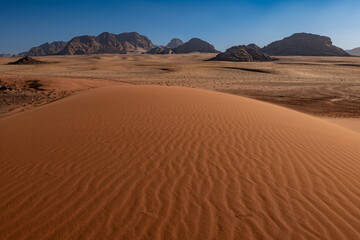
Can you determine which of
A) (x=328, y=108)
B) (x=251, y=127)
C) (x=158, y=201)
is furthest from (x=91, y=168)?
(x=328, y=108)

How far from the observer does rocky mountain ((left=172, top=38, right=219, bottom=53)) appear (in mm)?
143538

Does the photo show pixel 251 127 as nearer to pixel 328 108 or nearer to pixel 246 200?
pixel 246 200

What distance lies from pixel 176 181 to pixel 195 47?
153 meters

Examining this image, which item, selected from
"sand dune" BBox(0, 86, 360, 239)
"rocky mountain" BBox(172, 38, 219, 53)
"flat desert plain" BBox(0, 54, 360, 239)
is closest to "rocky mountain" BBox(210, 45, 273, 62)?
"flat desert plain" BBox(0, 54, 360, 239)

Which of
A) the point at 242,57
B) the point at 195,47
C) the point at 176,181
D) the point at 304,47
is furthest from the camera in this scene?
the point at 195,47

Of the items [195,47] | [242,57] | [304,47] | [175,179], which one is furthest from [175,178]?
[195,47]

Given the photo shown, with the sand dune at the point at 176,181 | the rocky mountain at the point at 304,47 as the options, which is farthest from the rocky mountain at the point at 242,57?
the sand dune at the point at 176,181

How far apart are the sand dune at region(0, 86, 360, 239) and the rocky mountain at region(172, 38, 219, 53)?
138 m

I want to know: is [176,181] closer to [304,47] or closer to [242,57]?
[242,57]

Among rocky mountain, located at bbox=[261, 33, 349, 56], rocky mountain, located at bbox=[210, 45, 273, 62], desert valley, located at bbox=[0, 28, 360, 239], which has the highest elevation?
rocky mountain, located at bbox=[261, 33, 349, 56]

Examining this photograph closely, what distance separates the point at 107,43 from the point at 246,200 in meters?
214

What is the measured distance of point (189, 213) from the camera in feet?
10.5

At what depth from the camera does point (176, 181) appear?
12.9 feet

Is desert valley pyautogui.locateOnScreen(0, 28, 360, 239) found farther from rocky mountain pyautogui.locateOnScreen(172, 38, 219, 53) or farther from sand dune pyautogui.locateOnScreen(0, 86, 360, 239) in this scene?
rocky mountain pyautogui.locateOnScreen(172, 38, 219, 53)
